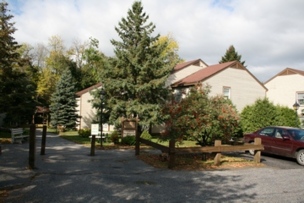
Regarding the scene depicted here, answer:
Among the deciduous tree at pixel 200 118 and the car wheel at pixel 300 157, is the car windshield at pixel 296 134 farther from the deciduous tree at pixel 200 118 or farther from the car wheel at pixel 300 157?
the deciduous tree at pixel 200 118

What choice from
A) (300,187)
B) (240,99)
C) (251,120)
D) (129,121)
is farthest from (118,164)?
(240,99)

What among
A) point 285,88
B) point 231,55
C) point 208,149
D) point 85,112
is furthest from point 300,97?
point 231,55

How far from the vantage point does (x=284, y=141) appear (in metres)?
13.8

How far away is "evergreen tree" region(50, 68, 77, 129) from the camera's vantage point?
112 feet

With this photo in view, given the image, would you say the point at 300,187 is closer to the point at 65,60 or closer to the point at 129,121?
the point at 129,121

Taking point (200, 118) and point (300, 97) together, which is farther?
point (300, 97)

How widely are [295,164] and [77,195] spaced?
10.3m

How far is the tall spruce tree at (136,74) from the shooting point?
77.3 feet

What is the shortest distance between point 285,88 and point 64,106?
996 inches

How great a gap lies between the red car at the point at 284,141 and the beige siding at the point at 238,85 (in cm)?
1285

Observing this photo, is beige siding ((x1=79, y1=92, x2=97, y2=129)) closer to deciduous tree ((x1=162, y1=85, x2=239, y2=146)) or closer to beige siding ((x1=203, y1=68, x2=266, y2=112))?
beige siding ((x1=203, y1=68, x2=266, y2=112))

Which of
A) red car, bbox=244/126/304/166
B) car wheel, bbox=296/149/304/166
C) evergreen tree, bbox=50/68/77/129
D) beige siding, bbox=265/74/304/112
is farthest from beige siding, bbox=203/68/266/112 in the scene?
evergreen tree, bbox=50/68/77/129

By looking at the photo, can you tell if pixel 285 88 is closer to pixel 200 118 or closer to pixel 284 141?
pixel 284 141

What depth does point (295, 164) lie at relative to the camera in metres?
13.1
